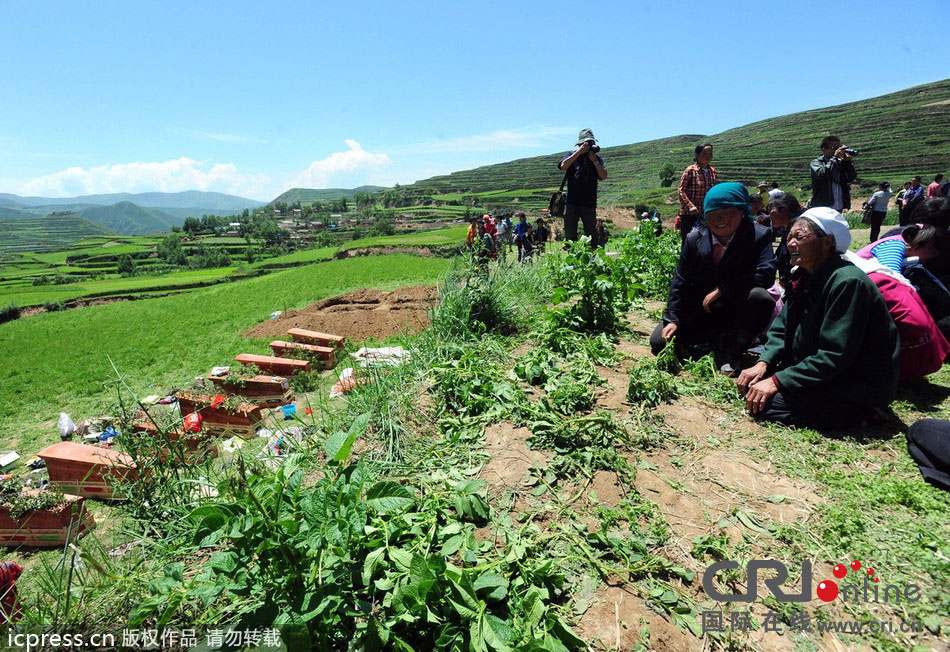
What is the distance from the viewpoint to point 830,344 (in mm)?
2586

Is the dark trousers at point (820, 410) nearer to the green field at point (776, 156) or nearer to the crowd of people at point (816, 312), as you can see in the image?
the crowd of people at point (816, 312)

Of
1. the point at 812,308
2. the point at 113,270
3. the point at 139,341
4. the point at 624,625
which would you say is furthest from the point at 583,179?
the point at 113,270

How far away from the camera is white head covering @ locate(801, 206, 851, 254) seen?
2.59 m

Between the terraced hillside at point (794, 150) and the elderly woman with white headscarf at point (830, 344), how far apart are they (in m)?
47.9

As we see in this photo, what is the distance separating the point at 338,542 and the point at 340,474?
1.14 feet

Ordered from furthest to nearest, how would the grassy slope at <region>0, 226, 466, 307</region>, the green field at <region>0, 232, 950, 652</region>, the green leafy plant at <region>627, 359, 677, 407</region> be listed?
the grassy slope at <region>0, 226, 466, 307</region> → the green leafy plant at <region>627, 359, 677, 407</region> → the green field at <region>0, 232, 950, 652</region>

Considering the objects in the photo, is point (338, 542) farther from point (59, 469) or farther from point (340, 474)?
point (59, 469)

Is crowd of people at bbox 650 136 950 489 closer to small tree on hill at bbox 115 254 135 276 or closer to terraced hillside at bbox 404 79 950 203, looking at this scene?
terraced hillside at bbox 404 79 950 203

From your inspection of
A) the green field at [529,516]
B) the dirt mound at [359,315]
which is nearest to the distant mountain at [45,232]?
the dirt mound at [359,315]

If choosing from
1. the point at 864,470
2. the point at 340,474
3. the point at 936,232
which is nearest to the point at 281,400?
the point at 340,474

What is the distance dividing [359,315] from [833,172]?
7988 mm

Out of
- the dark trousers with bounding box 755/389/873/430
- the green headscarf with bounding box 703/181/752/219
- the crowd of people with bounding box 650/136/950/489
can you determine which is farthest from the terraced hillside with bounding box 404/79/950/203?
the dark trousers with bounding box 755/389/873/430

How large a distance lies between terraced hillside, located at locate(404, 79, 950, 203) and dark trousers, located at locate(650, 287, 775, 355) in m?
46.8

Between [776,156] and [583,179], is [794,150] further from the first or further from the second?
[583,179]
